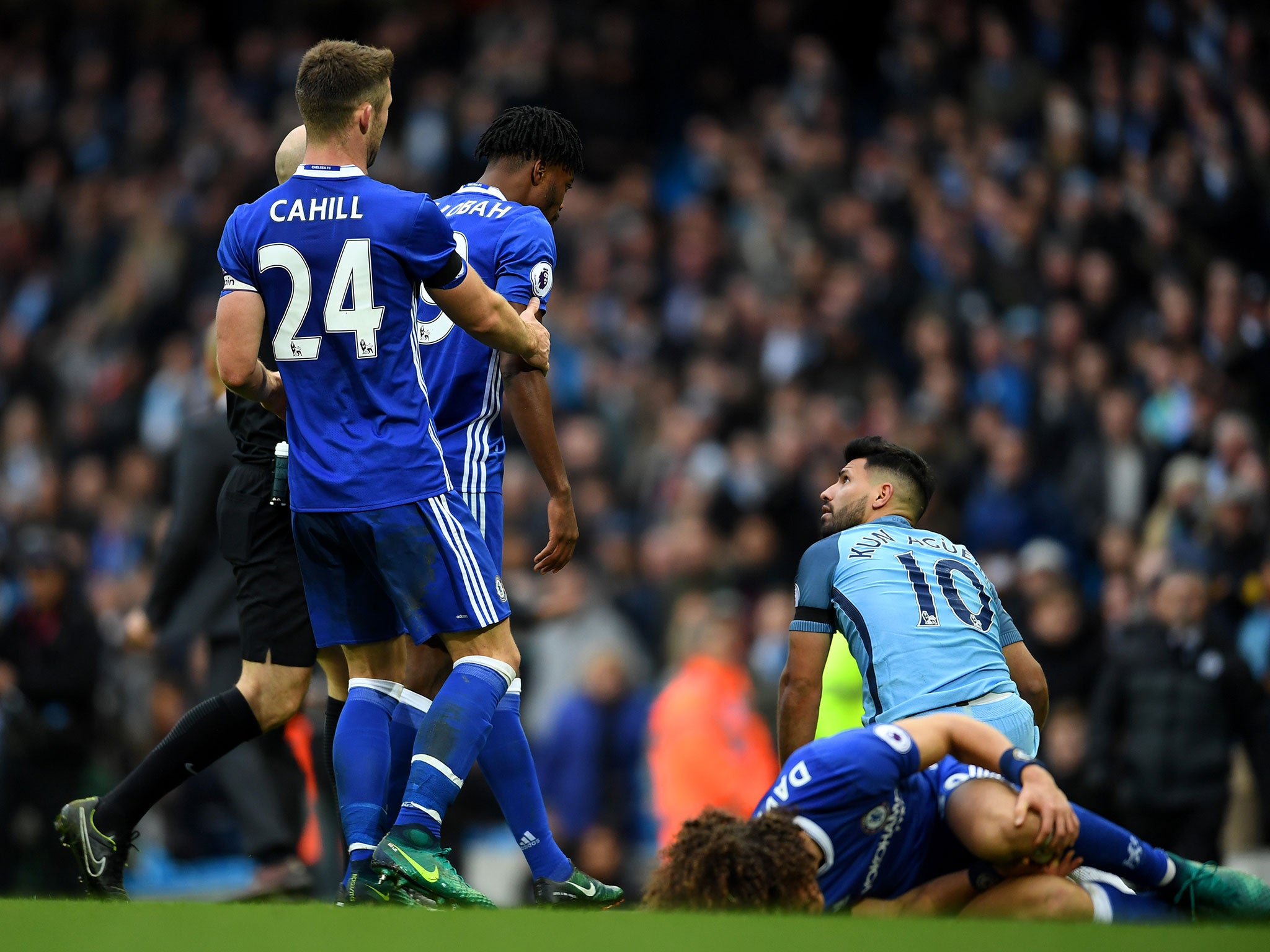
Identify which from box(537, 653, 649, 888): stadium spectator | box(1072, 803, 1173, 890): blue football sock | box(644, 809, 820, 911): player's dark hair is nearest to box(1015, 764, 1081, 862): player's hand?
box(1072, 803, 1173, 890): blue football sock

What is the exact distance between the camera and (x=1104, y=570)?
10453 millimetres

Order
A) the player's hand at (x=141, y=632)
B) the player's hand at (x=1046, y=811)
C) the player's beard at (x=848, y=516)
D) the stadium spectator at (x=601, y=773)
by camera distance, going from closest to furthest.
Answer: the player's hand at (x=1046, y=811), the player's beard at (x=848, y=516), the player's hand at (x=141, y=632), the stadium spectator at (x=601, y=773)

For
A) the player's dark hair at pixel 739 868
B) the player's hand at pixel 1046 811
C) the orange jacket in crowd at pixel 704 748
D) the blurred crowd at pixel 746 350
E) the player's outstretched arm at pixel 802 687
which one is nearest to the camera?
the player's dark hair at pixel 739 868

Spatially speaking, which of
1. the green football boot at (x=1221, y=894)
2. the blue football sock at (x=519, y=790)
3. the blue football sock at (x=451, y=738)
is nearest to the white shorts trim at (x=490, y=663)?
the blue football sock at (x=451, y=738)

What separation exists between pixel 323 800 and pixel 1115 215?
24.5ft

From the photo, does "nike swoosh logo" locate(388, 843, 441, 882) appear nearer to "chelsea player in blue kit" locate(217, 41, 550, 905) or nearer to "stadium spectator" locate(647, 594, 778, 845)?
"chelsea player in blue kit" locate(217, 41, 550, 905)

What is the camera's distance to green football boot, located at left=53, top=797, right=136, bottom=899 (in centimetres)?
484

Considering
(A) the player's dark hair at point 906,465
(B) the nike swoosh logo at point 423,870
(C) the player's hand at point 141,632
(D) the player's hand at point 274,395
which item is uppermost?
(D) the player's hand at point 274,395

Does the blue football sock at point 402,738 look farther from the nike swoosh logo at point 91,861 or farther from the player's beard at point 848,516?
the player's beard at point 848,516

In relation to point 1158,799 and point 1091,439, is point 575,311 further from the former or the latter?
point 1158,799

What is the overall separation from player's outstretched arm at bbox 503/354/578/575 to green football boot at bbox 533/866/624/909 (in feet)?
3.13

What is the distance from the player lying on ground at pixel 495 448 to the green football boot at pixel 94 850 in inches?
30.8

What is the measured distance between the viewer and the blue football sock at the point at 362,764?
4.57 meters

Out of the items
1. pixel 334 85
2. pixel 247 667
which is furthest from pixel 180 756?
pixel 334 85
